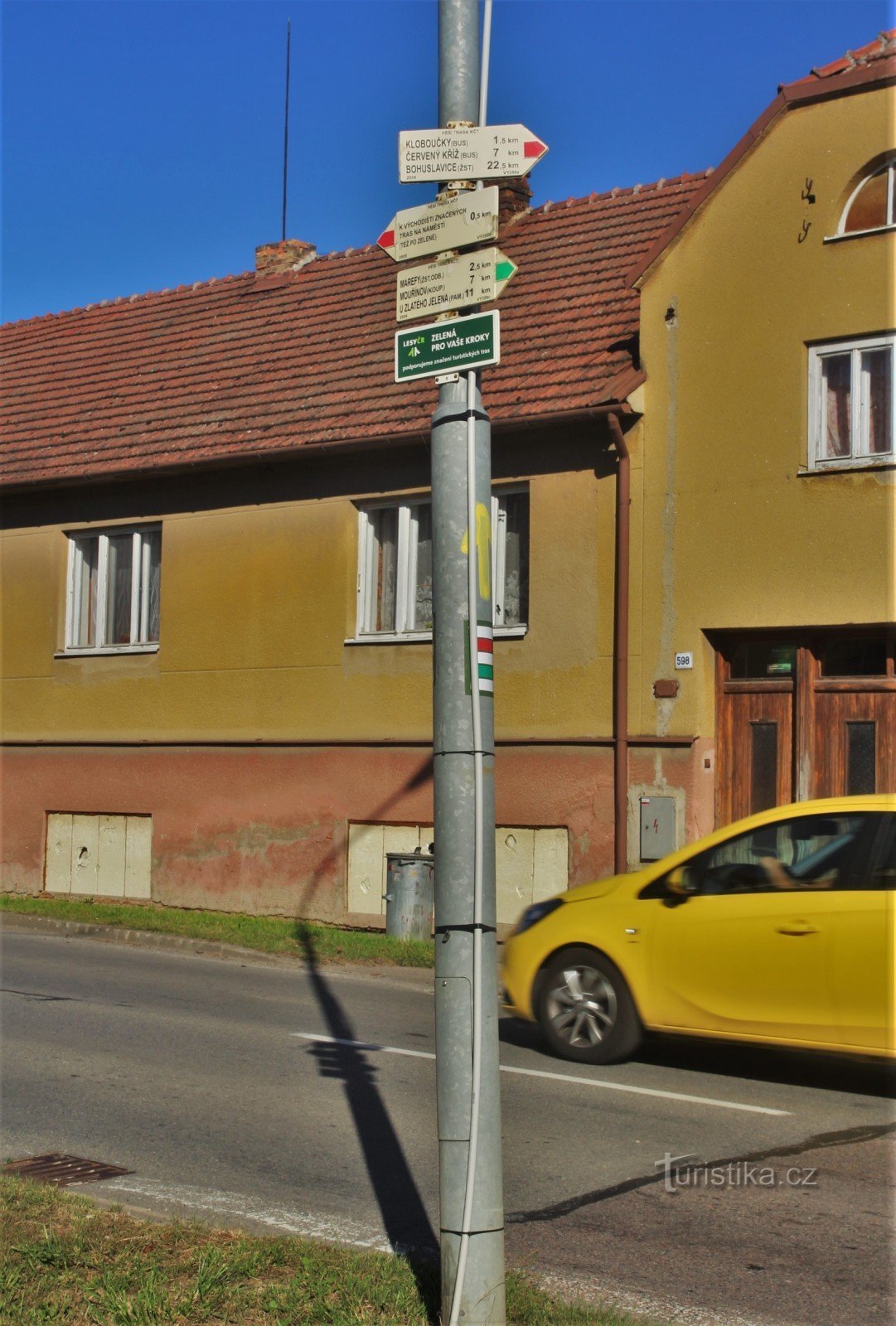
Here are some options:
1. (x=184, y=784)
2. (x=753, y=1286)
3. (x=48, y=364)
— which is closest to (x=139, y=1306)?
(x=753, y=1286)

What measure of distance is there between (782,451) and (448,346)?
9.75 m

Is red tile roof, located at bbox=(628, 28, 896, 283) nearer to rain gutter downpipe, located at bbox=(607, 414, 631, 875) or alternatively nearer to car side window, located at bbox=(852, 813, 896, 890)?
rain gutter downpipe, located at bbox=(607, 414, 631, 875)

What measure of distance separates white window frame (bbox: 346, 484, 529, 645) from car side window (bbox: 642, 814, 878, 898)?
6.84 metres

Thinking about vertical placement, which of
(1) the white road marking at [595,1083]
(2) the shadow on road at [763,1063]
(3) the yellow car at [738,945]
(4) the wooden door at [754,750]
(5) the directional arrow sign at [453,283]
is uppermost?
(5) the directional arrow sign at [453,283]

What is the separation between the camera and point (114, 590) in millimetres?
19109

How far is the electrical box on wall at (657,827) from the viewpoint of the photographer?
1412 centimetres

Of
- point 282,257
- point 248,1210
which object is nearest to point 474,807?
point 248,1210

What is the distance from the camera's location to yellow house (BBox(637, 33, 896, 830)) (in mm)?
13508

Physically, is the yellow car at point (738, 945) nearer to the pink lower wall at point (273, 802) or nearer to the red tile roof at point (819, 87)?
the pink lower wall at point (273, 802)

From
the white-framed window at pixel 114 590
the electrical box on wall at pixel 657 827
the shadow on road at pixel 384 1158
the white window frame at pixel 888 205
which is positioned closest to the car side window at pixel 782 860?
the shadow on road at pixel 384 1158

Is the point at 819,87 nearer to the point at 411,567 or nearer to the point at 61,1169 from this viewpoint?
the point at 411,567

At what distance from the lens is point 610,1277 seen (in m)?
5.31

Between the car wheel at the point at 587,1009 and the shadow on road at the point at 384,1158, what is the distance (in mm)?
1178

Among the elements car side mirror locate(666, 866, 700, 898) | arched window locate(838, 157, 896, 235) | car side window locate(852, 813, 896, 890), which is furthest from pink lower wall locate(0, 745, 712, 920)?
car side window locate(852, 813, 896, 890)
